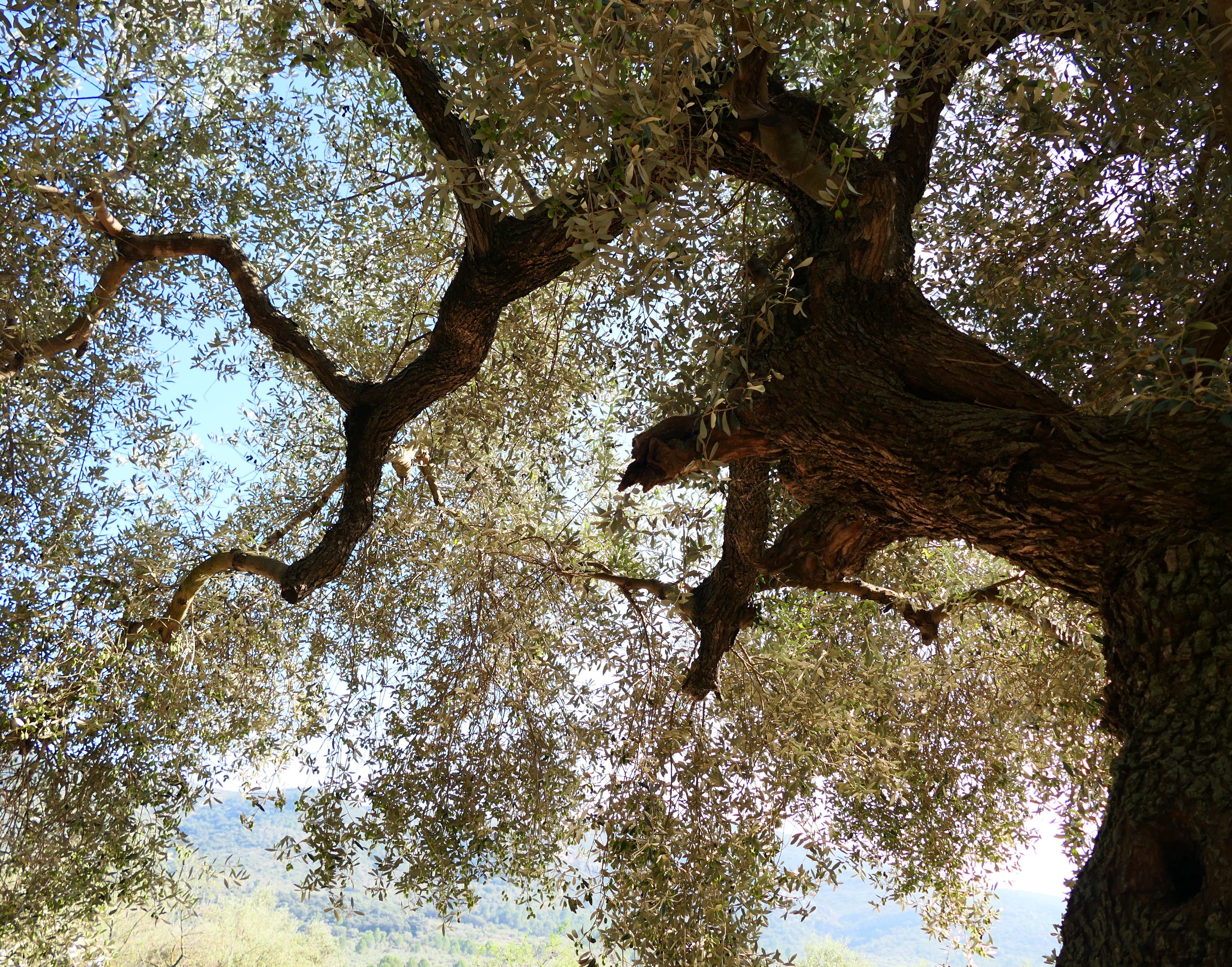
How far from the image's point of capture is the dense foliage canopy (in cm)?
443

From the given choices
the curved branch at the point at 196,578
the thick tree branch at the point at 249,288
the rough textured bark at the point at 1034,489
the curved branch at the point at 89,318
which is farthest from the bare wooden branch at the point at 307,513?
the rough textured bark at the point at 1034,489

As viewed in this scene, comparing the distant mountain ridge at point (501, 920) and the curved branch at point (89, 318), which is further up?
the curved branch at point (89, 318)

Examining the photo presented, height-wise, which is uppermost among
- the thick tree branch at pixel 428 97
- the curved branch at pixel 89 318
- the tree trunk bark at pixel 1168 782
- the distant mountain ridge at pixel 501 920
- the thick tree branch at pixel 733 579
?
the thick tree branch at pixel 428 97

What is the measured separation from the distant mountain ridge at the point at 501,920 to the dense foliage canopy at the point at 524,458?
15.7 m

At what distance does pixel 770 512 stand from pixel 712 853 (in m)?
2.67

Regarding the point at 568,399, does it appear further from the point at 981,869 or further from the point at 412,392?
the point at 981,869

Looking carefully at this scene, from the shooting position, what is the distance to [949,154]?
6.44 m

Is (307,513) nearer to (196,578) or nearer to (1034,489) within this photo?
(196,578)

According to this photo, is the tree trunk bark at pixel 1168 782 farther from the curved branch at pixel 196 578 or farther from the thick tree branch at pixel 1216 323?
the curved branch at pixel 196 578

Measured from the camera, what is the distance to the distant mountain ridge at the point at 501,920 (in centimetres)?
2503

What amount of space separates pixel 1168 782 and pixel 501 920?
33458 mm

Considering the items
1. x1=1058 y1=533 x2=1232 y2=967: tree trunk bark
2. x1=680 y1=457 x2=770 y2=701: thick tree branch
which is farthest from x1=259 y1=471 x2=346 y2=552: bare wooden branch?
x1=1058 y1=533 x2=1232 y2=967: tree trunk bark

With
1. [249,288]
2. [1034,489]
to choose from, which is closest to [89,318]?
[249,288]

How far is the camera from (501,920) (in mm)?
31453
